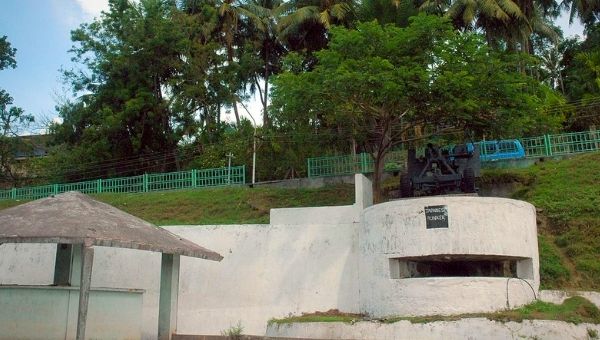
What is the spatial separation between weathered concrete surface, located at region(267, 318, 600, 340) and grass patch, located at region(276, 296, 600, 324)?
0.12 meters

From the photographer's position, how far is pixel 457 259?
1337 centimetres

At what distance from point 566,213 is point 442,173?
13.1 feet

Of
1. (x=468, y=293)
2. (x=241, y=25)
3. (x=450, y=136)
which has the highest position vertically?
(x=241, y=25)

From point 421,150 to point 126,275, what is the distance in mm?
11659

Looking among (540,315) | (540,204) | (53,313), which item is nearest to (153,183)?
(53,313)

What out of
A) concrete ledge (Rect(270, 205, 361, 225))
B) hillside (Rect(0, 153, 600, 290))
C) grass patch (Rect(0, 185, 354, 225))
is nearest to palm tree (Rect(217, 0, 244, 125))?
grass patch (Rect(0, 185, 354, 225))

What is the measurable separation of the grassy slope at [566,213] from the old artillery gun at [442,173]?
2710 mm

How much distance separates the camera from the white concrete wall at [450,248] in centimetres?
1240

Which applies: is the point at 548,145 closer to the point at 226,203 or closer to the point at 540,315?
the point at 540,315

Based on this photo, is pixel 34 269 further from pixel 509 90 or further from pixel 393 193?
pixel 509 90

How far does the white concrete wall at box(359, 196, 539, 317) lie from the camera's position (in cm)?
1240

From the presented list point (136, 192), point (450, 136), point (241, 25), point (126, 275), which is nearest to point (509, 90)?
point (450, 136)

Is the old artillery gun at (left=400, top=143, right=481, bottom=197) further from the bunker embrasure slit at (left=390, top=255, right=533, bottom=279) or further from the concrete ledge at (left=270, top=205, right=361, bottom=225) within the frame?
the bunker embrasure slit at (left=390, top=255, right=533, bottom=279)

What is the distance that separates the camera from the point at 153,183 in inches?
989
